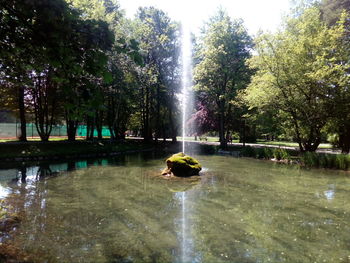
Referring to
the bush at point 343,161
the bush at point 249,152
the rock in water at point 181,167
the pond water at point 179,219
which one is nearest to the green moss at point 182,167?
the rock in water at point 181,167

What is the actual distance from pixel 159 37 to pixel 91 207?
91.2 feet

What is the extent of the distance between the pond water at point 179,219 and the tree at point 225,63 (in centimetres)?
1682

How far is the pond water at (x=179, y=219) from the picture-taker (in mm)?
4980

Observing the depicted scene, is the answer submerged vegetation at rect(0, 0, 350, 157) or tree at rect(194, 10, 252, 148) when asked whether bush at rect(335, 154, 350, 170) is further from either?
tree at rect(194, 10, 252, 148)

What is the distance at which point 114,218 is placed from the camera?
6875 mm

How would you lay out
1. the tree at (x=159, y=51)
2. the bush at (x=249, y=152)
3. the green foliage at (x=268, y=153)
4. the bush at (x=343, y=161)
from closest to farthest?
the bush at (x=343, y=161) < the green foliage at (x=268, y=153) < the bush at (x=249, y=152) < the tree at (x=159, y=51)

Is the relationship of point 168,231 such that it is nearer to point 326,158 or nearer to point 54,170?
point 54,170

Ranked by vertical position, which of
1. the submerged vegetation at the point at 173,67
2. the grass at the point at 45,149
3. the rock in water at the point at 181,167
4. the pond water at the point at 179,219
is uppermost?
the submerged vegetation at the point at 173,67

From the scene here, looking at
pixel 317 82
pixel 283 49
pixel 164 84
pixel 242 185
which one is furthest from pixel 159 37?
pixel 242 185

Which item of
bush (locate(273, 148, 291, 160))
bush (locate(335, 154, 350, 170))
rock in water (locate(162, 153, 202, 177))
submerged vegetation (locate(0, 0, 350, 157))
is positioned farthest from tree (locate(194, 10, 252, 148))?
rock in water (locate(162, 153, 202, 177))

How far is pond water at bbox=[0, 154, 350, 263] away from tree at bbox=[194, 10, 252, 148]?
55.2ft

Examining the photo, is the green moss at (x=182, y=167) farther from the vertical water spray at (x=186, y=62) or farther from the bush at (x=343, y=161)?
the vertical water spray at (x=186, y=62)

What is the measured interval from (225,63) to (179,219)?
23.1 meters

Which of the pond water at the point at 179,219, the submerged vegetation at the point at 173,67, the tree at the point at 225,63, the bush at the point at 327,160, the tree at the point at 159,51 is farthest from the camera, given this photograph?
the tree at the point at 159,51
